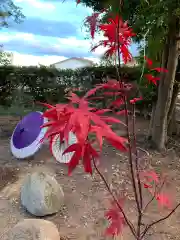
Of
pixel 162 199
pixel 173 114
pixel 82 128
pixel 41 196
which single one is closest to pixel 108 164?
pixel 41 196

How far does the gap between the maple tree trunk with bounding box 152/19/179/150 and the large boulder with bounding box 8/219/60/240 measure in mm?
2923

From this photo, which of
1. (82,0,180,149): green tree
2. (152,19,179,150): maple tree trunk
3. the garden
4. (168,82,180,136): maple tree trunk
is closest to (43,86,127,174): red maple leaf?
the garden

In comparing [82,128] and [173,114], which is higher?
[82,128]

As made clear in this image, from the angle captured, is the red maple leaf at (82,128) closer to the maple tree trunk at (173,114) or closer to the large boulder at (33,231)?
the large boulder at (33,231)

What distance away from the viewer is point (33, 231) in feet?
7.80

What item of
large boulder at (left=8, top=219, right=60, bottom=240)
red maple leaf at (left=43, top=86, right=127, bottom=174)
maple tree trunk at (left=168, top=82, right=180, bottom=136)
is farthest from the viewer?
maple tree trunk at (left=168, top=82, right=180, bottom=136)

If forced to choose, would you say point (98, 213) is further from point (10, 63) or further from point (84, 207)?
point (10, 63)

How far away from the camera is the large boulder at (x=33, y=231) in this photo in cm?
235

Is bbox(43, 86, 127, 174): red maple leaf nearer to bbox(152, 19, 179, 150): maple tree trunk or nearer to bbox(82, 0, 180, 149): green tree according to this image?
bbox(82, 0, 180, 149): green tree

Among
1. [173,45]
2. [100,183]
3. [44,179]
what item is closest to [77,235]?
[44,179]

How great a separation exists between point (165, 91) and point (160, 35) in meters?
1.02

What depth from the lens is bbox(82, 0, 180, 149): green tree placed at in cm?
351

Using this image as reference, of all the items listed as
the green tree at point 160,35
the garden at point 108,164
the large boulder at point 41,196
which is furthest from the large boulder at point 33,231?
the green tree at point 160,35

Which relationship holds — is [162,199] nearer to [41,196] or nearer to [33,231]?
[33,231]
